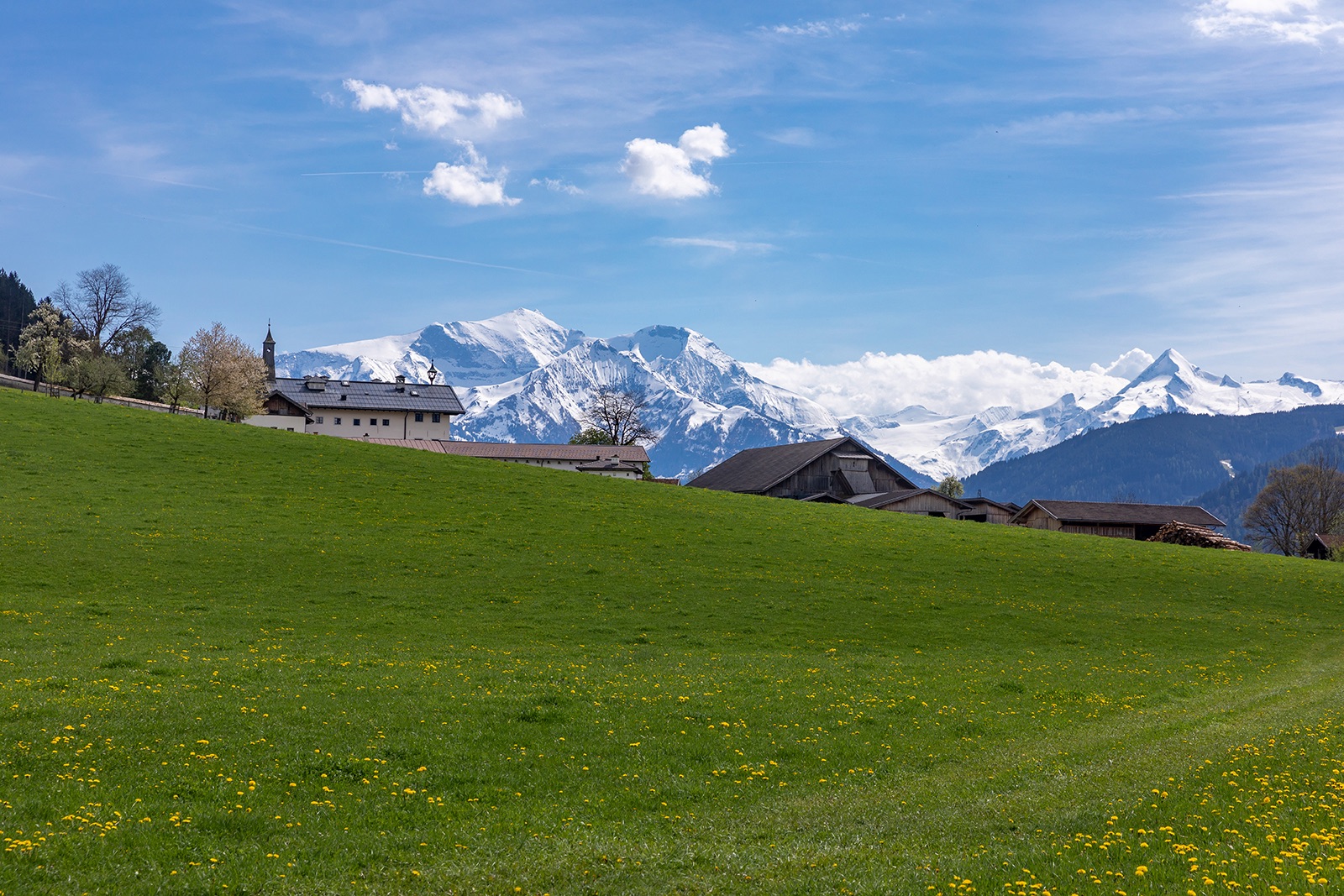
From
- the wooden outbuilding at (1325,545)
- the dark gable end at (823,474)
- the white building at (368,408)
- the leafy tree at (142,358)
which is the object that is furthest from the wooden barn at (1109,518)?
the leafy tree at (142,358)

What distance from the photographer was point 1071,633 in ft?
119

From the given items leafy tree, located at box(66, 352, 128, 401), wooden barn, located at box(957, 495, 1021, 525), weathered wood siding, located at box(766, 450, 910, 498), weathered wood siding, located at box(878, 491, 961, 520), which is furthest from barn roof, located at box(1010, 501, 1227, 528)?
leafy tree, located at box(66, 352, 128, 401)

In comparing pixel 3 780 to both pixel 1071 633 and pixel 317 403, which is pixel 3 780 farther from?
pixel 317 403

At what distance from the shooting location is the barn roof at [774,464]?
110438 mm

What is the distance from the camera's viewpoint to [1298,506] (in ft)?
474

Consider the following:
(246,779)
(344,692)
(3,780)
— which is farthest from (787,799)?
(3,780)

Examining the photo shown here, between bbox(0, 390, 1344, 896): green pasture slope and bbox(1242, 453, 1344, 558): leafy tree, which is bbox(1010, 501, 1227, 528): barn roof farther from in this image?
bbox(0, 390, 1344, 896): green pasture slope

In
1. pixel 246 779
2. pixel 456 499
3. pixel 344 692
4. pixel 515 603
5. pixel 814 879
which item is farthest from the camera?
pixel 456 499

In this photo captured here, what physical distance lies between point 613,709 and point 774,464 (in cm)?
9697

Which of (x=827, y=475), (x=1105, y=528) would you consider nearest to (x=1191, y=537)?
(x=1105, y=528)

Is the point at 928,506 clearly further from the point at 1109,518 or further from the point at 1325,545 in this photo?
the point at 1325,545

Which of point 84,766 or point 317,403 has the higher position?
point 317,403

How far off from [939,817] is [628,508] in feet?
141

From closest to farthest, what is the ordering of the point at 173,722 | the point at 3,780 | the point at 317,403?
the point at 3,780 < the point at 173,722 < the point at 317,403
